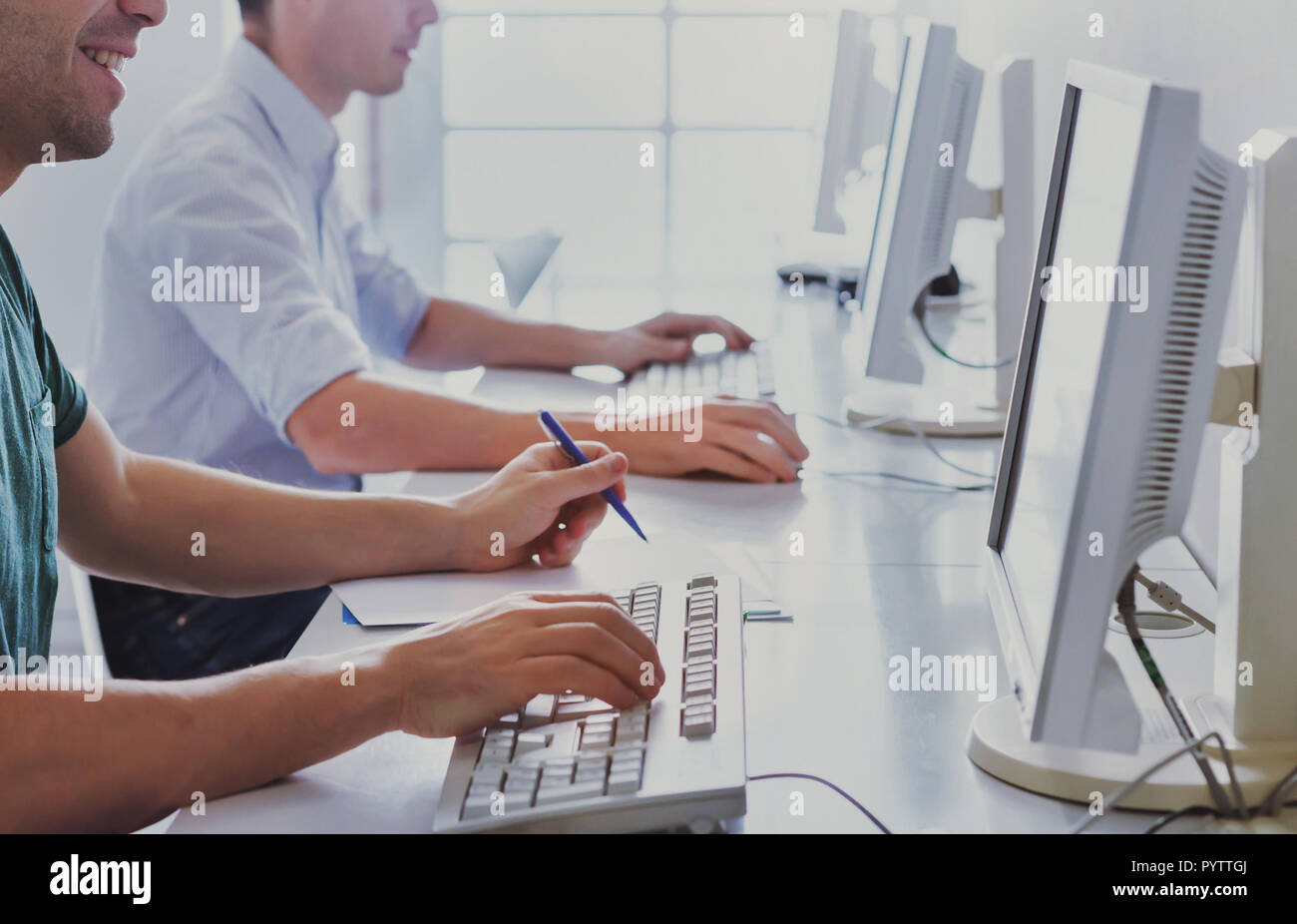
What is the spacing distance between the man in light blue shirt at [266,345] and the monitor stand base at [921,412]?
0.24 metres

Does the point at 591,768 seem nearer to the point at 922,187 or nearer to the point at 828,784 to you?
the point at 828,784

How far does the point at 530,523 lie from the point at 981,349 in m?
1.11

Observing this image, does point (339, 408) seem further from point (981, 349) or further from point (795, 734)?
point (981, 349)

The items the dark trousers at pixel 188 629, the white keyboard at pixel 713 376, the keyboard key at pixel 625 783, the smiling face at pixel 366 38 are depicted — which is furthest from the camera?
the smiling face at pixel 366 38

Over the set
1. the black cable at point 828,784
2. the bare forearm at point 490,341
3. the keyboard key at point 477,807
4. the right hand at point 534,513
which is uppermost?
the bare forearm at point 490,341

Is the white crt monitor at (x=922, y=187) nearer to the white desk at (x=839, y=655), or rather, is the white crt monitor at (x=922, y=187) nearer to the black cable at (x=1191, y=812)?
the white desk at (x=839, y=655)

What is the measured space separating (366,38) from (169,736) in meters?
1.37

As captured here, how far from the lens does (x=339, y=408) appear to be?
138cm

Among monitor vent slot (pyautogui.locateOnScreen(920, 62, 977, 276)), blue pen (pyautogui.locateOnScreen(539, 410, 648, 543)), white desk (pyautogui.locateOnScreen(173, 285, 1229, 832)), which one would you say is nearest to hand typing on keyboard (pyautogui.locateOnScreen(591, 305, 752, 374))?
white desk (pyautogui.locateOnScreen(173, 285, 1229, 832))

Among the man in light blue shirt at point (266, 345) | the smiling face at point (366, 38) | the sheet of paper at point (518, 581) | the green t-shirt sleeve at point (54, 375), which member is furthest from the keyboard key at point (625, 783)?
the smiling face at point (366, 38)

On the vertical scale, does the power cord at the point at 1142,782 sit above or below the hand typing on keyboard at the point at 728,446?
below

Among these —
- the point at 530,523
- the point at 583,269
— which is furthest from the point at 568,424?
the point at 583,269

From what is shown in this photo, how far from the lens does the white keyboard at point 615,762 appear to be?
63 cm
